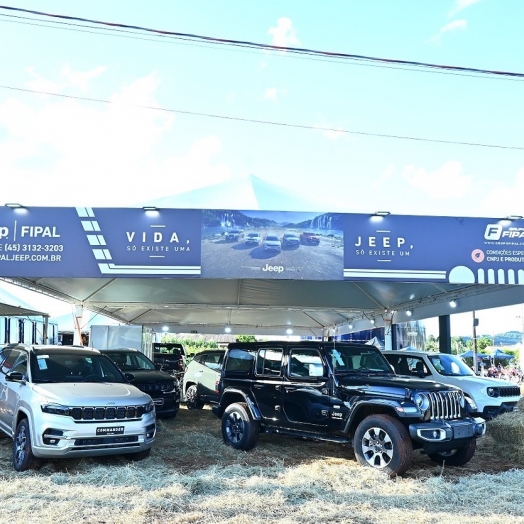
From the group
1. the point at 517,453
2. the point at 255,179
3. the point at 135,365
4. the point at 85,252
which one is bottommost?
the point at 517,453

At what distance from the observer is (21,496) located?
238 inches

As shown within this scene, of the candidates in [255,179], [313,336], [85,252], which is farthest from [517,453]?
[313,336]

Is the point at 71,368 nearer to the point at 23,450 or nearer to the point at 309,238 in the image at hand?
the point at 23,450

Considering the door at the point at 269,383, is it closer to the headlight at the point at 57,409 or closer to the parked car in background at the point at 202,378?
the headlight at the point at 57,409

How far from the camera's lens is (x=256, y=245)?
11922 mm

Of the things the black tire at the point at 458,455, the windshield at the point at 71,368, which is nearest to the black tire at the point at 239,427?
the windshield at the point at 71,368

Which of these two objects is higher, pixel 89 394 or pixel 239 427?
pixel 89 394

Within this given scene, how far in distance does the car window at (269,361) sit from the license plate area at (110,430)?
8.27ft

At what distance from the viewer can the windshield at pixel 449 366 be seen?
12279mm

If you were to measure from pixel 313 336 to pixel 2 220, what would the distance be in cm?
2226

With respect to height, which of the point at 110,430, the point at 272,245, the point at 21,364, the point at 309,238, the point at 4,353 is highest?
the point at 309,238

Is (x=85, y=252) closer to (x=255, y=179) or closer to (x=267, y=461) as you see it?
(x=267, y=461)

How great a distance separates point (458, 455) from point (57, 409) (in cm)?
538

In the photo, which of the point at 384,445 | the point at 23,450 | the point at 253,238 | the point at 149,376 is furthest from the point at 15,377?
the point at 253,238
